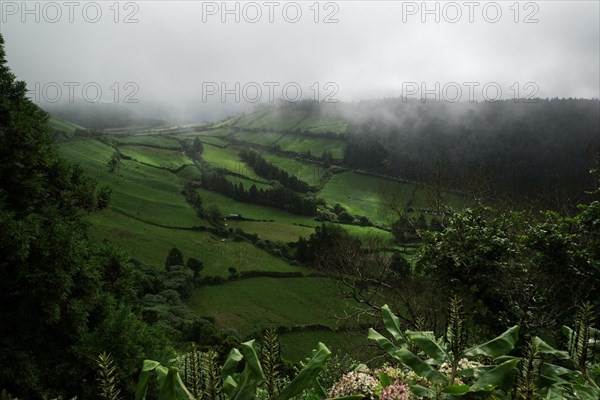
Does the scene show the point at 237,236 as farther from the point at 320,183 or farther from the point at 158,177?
the point at 320,183

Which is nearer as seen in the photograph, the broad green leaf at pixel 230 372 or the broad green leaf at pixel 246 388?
the broad green leaf at pixel 246 388

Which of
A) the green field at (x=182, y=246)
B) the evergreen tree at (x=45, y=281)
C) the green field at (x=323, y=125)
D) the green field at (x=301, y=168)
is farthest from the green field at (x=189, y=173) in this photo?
the evergreen tree at (x=45, y=281)

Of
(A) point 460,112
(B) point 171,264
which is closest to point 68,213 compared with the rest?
(B) point 171,264

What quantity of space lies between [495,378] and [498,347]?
322mm

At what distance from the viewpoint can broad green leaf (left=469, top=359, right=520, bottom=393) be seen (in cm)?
171

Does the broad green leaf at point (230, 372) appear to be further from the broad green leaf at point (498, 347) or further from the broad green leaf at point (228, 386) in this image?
the broad green leaf at point (498, 347)

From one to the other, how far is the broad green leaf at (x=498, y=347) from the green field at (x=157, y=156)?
128165 mm

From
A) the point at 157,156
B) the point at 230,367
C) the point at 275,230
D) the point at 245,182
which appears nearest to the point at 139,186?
the point at 245,182

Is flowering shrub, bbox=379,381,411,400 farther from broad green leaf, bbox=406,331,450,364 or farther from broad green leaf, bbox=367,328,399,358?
broad green leaf, bbox=406,331,450,364

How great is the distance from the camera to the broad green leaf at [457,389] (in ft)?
5.44

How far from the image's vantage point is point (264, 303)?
61.0m

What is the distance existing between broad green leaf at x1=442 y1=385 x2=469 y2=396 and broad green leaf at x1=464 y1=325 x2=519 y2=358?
0.34 meters

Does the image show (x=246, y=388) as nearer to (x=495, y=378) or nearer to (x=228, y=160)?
(x=495, y=378)

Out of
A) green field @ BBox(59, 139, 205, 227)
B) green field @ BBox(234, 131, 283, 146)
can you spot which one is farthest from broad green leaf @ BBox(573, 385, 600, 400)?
green field @ BBox(234, 131, 283, 146)
